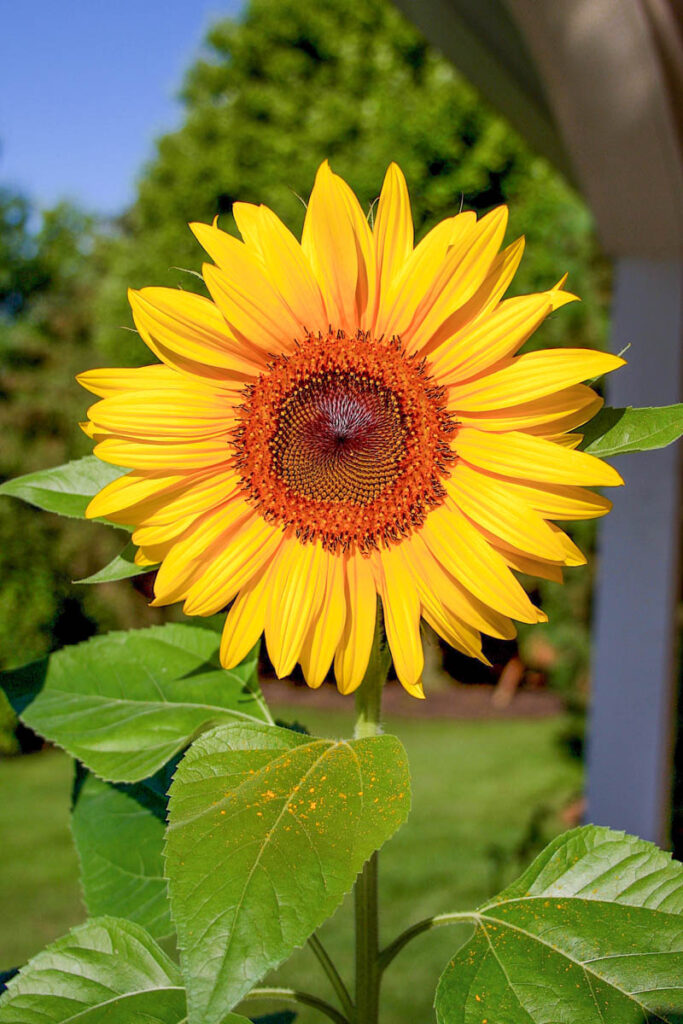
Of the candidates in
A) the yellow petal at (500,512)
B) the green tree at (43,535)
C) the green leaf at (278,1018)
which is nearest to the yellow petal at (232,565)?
the yellow petal at (500,512)

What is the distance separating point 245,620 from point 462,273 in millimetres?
217

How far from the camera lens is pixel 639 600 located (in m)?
2.46

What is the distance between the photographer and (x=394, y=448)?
58 cm

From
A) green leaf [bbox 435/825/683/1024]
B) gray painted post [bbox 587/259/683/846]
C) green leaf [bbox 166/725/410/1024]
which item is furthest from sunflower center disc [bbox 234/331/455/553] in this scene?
gray painted post [bbox 587/259/683/846]

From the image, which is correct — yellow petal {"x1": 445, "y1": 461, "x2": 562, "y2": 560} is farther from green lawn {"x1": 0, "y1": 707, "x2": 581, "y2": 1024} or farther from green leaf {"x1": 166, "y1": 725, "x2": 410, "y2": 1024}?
green lawn {"x1": 0, "y1": 707, "x2": 581, "y2": 1024}

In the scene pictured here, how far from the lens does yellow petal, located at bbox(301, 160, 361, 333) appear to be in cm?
50

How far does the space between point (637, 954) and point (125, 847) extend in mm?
344

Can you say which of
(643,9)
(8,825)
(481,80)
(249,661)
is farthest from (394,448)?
(8,825)

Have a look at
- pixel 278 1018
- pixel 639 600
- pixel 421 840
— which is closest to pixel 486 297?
pixel 278 1018

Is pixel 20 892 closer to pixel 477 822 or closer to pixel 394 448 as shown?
pixel 477 822

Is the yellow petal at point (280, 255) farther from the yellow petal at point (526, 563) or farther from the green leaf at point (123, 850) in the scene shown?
the green leaf at point (123, 850)

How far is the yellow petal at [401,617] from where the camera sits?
524 millimetres

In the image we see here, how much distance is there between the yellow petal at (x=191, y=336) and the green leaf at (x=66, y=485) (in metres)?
0.09

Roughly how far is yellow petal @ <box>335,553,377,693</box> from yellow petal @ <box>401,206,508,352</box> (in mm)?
134
